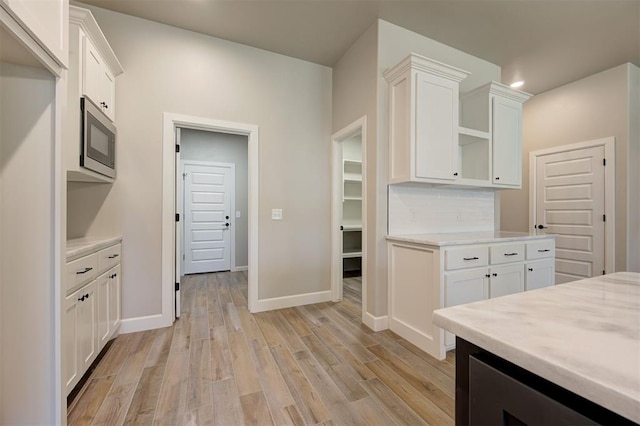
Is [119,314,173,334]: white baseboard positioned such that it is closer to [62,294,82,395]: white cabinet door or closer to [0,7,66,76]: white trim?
[62,294,82,395]: white cabinet door

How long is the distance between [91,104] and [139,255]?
1.33 metres

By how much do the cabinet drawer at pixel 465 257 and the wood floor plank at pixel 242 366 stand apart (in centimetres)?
160

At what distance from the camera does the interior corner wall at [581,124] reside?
3.27m

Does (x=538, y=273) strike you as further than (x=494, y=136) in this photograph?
No

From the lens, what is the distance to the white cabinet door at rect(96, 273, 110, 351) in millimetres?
1955

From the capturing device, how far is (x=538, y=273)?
2582 mm

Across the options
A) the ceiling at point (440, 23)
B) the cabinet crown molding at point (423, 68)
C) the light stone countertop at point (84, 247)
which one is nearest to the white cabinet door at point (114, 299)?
the light stone countertop at point (84, 247)

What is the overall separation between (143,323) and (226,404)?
1.45 metres

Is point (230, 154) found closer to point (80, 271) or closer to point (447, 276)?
point (80, 271)

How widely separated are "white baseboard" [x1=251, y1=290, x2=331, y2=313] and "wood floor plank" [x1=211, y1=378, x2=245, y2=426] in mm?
1220

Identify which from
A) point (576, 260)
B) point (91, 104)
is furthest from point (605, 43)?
point (91, 104)

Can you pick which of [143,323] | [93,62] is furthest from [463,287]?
[93,62]

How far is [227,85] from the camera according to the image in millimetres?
2902

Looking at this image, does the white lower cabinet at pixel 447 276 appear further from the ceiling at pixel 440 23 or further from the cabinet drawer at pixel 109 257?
the cabinet drawer at pixel 109 257
